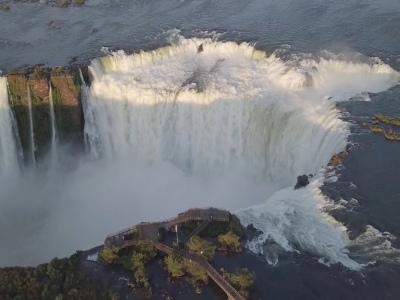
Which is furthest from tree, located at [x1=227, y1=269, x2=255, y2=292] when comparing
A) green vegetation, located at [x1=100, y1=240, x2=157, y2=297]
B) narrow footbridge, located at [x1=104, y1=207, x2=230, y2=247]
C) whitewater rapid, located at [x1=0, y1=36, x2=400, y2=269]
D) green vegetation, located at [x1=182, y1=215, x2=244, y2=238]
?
whitewater rapid, located at [x1=0, y1=36, x2=400, y2=269]

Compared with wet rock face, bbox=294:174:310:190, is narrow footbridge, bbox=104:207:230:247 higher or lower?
lower

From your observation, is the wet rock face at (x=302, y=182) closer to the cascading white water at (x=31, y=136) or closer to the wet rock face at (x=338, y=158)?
the wet rock face at (x=338, y=158)

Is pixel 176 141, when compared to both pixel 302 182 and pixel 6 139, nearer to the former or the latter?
pixel 6 139

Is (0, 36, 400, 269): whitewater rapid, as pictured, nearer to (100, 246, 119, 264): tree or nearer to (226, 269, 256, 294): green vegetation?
(100, 246, 119, 264): tree

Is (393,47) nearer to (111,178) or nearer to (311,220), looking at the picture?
(311,220)

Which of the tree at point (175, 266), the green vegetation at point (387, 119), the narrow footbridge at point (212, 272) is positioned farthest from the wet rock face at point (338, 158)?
the tree at point (175, 266)

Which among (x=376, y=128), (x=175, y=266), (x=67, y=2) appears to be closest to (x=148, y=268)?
(x=175, y=266)
